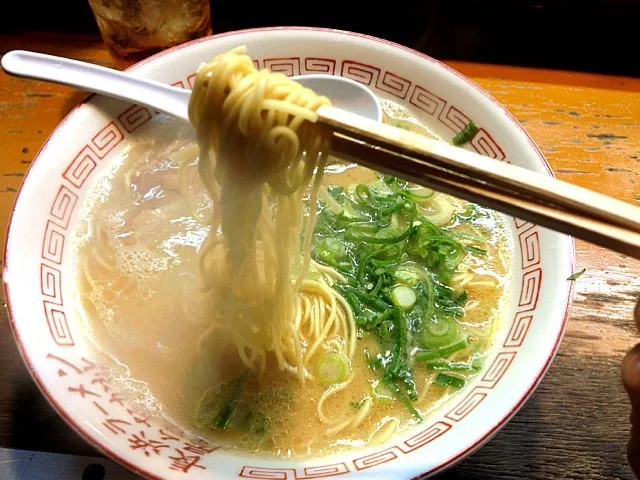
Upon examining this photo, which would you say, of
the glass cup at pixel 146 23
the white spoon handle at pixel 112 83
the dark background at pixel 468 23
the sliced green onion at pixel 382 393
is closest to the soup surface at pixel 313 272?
the sliced green onion at pixel 382 393

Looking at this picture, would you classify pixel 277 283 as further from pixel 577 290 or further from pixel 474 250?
pixel 577 290

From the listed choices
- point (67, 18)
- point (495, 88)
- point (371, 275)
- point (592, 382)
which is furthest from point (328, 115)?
point (67, 18)

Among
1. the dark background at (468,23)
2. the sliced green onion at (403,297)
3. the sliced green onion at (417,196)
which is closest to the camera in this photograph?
the sliced green onion at (403,297)

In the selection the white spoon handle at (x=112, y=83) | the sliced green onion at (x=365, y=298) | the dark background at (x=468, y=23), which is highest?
the dark background at (x=468, y=23)

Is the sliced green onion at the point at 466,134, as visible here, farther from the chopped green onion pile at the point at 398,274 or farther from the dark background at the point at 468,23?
the dark background at the point at 468,23

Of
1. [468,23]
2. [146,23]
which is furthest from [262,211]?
[468,23]
